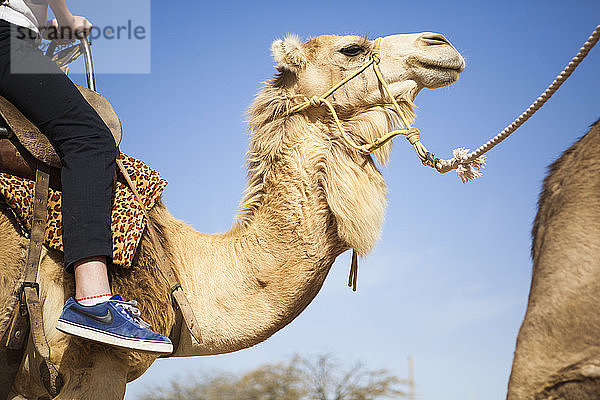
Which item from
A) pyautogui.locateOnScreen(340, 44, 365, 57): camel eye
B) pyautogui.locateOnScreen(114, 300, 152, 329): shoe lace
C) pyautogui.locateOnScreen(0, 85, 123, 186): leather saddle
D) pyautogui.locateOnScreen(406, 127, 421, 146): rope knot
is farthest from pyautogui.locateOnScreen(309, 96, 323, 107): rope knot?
pyautogui.locateOnScreen(114, 300, 152, 329): shoe lace

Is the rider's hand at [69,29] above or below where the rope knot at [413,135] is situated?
above

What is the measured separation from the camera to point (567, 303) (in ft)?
5.07

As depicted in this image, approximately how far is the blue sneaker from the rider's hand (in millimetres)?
2121

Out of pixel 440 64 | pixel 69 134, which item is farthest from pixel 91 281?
pixel 440 64

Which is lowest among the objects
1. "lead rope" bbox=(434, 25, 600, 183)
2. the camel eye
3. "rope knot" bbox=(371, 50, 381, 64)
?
"lead rope" bbox=(434, 25, 600, 183)

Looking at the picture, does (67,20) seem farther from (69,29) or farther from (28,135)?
(28,135)

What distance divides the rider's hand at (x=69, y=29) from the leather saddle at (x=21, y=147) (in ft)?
3.84

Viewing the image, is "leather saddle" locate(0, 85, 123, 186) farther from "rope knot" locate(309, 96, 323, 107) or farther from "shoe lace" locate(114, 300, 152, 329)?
"rope knot" locate(309, 96, 323, 107)

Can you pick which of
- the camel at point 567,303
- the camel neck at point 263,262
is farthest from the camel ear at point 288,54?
the camel at point 567,303

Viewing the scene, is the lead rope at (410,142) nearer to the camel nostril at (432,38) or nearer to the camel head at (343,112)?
the camel head at (343,112)

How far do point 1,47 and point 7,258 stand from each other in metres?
1.07

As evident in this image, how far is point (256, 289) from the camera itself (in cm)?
348

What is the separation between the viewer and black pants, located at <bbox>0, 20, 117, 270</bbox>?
2.93 meters

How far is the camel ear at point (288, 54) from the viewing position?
13.2 ft
